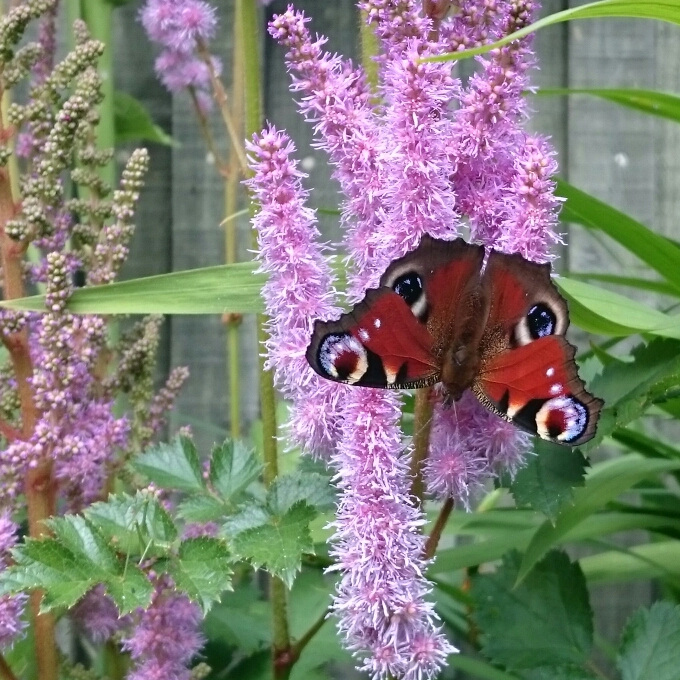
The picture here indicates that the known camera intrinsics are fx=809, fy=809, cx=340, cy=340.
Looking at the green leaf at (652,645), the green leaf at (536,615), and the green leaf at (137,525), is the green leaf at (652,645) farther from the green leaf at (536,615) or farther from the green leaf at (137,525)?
the green leaf at (137,525)

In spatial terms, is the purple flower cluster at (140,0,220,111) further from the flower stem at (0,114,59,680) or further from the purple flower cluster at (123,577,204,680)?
the purple flower cluster at (123,577,204,680)

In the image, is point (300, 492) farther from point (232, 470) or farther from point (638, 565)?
point (638, 565)

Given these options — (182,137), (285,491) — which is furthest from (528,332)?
(182,137)

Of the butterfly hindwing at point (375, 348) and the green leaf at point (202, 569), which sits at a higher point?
the butterfly hindwing at point (375, 348)

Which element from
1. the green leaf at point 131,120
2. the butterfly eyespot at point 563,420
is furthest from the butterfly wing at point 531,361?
the green leaf at point 131,120

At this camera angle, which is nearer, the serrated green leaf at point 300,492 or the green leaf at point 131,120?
the serrated green leaf at point 300,492

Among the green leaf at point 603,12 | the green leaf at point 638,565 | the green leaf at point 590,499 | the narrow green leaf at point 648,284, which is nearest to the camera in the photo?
the green leaf at point 603,12

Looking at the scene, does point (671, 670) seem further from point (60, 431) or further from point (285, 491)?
point (60, 431)
